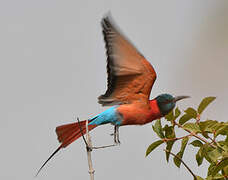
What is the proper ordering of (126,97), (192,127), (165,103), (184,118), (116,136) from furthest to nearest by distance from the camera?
(126,97) < (165,103) < (116,136) < (184,118) < (192,127)

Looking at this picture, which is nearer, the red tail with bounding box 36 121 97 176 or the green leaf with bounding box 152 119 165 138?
the green leaf with bounding box 152 119 165 138

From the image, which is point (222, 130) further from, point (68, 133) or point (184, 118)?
point (68, 133)

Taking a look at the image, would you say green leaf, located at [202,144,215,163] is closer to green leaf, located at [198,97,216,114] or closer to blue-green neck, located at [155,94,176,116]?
green leaf, located at [198,97,216,114]

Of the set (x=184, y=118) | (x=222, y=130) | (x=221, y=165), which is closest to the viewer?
(x=221, y=165)

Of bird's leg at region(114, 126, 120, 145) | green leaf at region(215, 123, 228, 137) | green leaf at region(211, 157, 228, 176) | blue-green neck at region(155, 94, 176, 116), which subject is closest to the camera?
green leaf at region(211, 157, 228, 176)

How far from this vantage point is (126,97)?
2.84m

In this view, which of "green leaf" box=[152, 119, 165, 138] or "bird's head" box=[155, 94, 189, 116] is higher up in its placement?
"bird's head" box=[155, 94, 189, 116]

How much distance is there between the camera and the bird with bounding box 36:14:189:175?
265 cm

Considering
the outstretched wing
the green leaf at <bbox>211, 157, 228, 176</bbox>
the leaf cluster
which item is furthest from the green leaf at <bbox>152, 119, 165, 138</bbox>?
the outstretched wing

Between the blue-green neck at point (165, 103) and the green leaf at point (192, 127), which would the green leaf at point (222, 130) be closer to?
the green leaf at point (192, 127)

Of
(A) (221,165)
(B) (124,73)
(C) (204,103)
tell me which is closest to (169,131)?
(C) (204,103)

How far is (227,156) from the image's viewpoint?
1.82 metres

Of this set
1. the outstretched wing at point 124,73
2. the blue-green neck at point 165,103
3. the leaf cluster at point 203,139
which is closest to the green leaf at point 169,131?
the leaf cluster at point 203,139

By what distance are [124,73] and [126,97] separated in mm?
189
